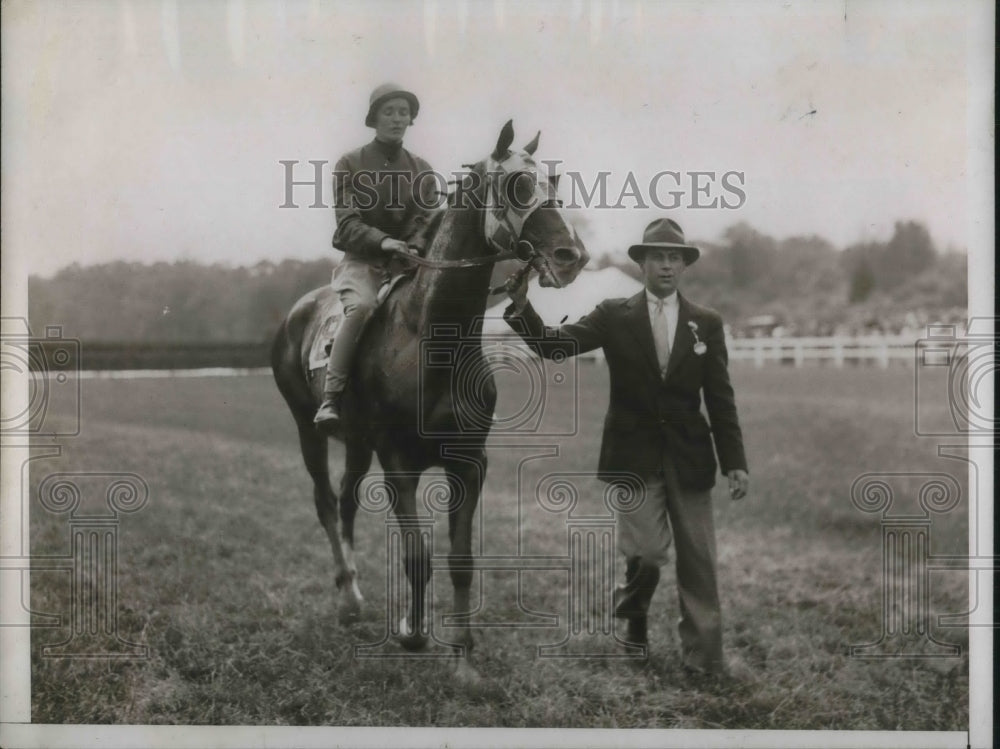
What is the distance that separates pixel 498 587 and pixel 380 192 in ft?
6.16

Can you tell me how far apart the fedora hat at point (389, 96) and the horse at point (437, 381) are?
0.45m

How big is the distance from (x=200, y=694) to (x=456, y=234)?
239cm

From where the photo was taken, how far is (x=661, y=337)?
350 cm

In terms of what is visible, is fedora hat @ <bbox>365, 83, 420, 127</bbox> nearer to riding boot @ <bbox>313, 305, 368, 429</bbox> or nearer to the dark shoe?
riding boot @ <bbox>313, 305, 368, 429</bbox>

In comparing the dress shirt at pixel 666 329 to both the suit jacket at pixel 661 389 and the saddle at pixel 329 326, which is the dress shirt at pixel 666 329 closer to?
A: the suit jacket at pixel 661 389

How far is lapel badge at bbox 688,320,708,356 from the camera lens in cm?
348

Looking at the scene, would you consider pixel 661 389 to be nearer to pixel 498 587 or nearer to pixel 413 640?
pixel 498 587

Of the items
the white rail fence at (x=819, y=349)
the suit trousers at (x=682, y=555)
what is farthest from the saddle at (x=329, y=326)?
the white rail fence at (x=819, y=349)

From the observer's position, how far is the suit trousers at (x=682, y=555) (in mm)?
3510

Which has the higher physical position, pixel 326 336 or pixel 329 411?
pixel 326 336

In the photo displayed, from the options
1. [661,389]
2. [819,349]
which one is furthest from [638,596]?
[819,349]

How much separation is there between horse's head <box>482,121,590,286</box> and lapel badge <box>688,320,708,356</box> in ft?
Answer: 2.37

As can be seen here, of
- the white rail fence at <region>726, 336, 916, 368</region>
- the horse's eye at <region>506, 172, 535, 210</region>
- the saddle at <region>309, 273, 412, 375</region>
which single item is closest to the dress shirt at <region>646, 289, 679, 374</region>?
the white rail fence at <region>726, 336, 916, 368</region>

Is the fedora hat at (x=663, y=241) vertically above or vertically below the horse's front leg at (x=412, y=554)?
above
